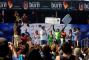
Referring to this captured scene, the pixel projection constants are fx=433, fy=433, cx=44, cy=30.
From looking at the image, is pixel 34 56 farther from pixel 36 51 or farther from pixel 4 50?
pixel 4 50

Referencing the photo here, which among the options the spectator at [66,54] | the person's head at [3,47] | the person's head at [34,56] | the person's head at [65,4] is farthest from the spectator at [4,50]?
the person's head at [65,4]

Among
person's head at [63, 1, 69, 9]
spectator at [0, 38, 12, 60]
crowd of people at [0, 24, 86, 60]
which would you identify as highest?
spectator at [0, 38, 12, 60]

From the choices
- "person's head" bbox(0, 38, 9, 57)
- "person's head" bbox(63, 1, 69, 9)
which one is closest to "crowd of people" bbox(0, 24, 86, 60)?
"person's head" bbox(0, 38, 9, 57)

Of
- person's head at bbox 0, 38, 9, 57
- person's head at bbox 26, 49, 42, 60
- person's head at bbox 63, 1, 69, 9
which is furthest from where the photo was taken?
person's head at bbox 63, 1, 69, 9

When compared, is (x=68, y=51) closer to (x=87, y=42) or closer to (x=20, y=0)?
(x=87, y=42)

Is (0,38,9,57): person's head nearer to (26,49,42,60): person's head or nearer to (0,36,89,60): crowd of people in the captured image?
(0,36,89,60): crowd of people

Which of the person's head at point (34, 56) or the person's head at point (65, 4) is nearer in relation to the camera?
the person's head at point (34, 56)

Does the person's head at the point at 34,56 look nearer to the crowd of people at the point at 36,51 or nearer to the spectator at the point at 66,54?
the crowd of people at the point at 36,51

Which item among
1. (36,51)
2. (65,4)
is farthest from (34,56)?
(65,4)

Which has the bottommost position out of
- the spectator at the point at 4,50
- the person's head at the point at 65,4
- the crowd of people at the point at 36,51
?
the person's head at the point at 65,4

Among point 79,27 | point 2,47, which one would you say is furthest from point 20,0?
point 2,47

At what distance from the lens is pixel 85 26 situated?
2966 cm

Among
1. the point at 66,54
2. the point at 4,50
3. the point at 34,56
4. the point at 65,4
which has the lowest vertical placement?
the point at 65,4

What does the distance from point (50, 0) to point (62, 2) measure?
3.78ft
